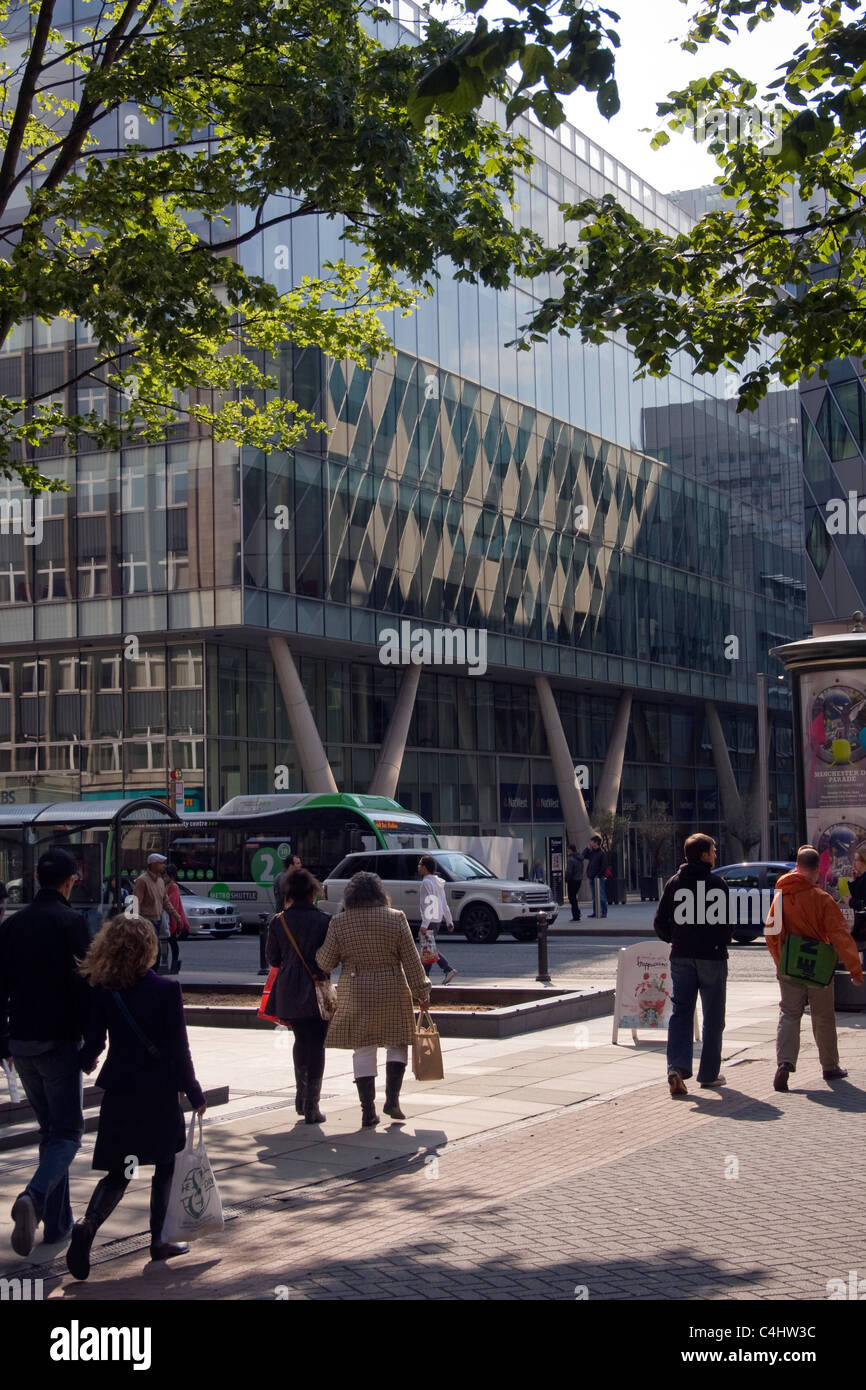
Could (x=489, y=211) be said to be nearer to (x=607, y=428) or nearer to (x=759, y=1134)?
(x=759, y=1134)

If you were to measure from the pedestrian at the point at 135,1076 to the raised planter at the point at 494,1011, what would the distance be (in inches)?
338

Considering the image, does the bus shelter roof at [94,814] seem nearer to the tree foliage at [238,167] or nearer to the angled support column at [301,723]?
the tree foliage at [238,167]

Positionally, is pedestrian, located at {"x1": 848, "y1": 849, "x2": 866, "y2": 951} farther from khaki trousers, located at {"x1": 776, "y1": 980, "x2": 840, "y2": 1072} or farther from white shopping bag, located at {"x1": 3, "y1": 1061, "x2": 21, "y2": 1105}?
white shopping bag, located at {"x1": 3, "y1": 1061, "x2": 21, "y2": 1105}

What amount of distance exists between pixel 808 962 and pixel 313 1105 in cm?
396

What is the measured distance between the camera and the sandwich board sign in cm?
1422

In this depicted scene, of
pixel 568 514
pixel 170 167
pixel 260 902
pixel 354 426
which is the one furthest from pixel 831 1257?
pixel 568 514

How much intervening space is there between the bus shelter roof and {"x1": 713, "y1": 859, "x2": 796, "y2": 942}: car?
44.0 feet

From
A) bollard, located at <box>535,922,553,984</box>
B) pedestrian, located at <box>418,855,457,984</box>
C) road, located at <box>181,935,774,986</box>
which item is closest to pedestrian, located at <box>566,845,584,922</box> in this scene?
road, located at <box>181,935,774,986</box>

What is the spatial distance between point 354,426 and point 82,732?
1258 centimetres

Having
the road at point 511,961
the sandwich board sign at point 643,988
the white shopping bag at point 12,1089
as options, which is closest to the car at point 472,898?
the road at point 511,961

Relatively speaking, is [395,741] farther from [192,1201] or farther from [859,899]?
[192,1201]

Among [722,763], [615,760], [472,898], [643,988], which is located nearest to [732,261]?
[643,988]

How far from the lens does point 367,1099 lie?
10.3 m

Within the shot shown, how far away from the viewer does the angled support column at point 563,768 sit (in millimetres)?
53500
